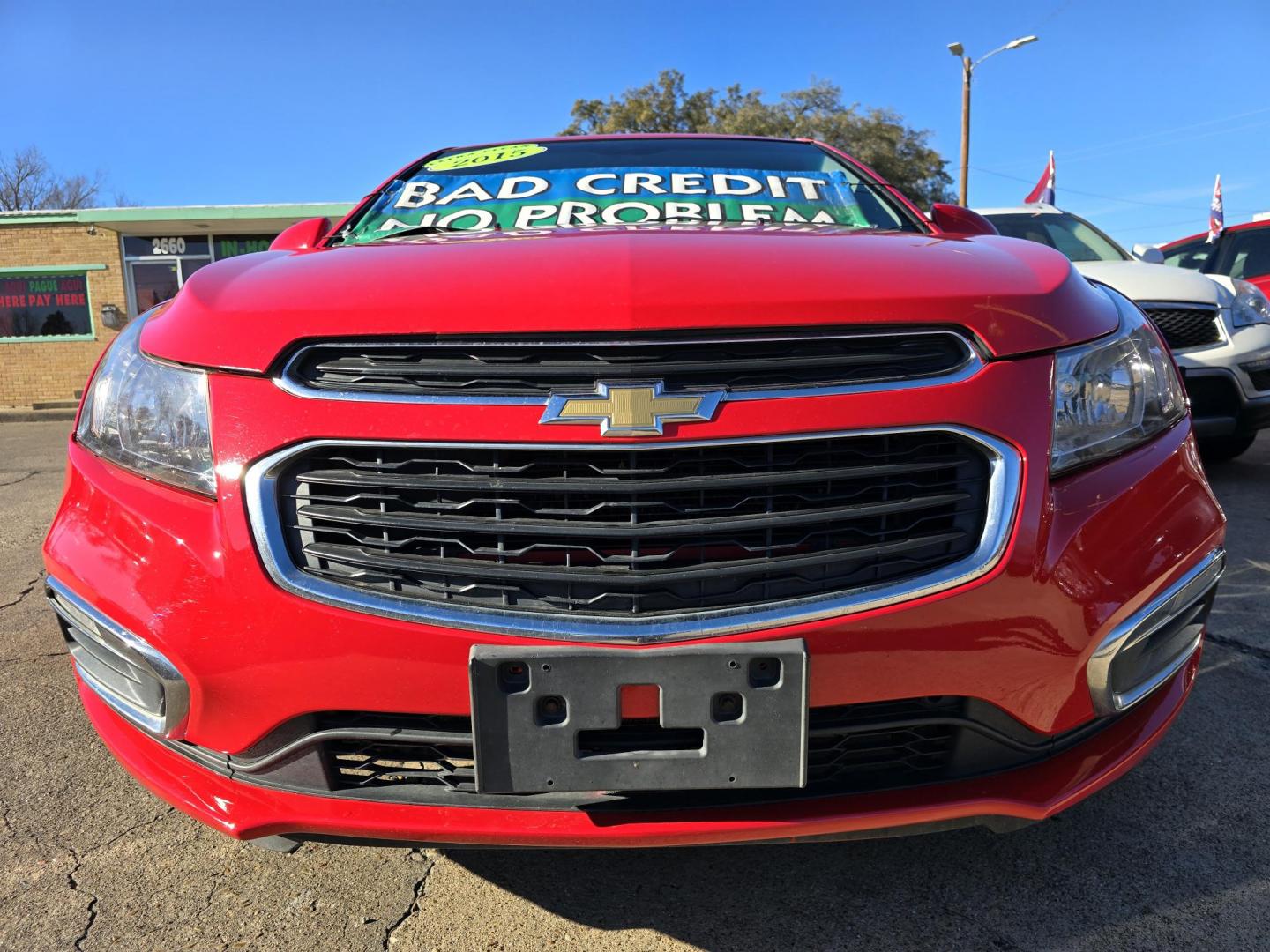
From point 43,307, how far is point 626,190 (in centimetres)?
1694

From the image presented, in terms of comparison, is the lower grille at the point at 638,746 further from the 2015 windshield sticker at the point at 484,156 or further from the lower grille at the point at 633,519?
the 2015 windshield sticker at the point at 484,156

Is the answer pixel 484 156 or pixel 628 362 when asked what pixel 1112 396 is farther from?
pixel 484 156

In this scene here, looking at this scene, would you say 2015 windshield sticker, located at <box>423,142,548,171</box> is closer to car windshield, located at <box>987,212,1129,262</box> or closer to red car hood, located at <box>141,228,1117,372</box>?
red car hood, located at <box>141,228,1117,372</box>

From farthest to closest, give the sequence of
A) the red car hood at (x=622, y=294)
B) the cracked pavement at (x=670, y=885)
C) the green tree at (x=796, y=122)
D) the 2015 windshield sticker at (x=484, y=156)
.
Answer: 1. the green tree at (x=796, y=122)
2. the 2015 windshield sticker at (x=484, y=156)
3. the cracked pavement at (x=670, y=885)
4. the red car hood at (x=622, y=294)

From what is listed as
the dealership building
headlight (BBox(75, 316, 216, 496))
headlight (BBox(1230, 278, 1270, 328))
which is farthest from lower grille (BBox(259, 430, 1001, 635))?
the dealership building

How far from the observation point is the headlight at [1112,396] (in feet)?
4.63

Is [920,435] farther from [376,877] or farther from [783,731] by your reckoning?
[376,877]

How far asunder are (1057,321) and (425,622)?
1.12m

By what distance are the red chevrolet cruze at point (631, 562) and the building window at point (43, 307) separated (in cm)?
1703

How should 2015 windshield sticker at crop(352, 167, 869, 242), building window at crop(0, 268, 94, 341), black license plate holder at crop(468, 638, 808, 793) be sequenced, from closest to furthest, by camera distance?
black license plate holder at crop(468, 638, 808, 793) → 2015 windshield sticker at crop(352, 167, 869, 242) → building window at crop(0, 268, 94, 341)

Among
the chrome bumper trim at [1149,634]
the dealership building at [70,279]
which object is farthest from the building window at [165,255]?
the chrome bumper trim at [1149,634]

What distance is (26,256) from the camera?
1543 cm

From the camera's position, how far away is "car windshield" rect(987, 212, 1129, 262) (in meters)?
5.79

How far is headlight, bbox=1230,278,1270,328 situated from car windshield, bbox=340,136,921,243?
3.30 meters
